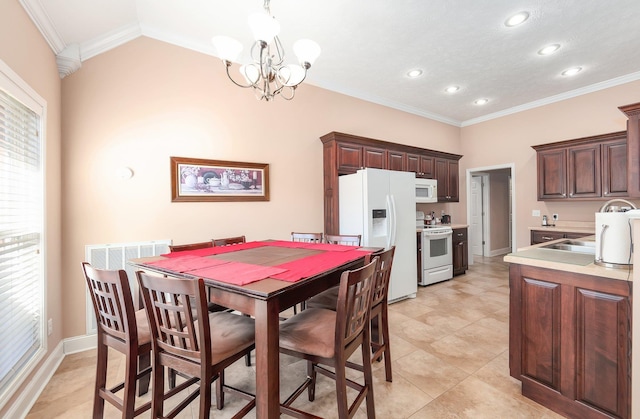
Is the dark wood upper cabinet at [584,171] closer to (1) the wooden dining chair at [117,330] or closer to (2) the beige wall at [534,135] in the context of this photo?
(2) the beige wall at [534,135]

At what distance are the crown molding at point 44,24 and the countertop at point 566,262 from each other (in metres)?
3.62

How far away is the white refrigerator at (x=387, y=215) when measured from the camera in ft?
11.1

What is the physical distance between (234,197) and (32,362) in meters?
2.02

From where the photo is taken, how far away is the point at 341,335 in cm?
130

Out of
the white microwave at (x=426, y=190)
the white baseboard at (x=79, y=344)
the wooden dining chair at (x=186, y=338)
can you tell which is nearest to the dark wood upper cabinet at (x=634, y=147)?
the white microwave at (x=426, y=190)

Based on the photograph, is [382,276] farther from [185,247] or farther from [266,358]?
[185,247]

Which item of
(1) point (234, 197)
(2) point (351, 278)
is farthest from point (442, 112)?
(2) point (351, 278)

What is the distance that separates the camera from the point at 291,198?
3.62m

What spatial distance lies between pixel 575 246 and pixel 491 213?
15.8 feet

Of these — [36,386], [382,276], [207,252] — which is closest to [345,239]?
[382,276]

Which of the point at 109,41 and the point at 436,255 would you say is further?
the point at 436,255

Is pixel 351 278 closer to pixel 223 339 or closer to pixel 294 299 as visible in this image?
pixel 294 299

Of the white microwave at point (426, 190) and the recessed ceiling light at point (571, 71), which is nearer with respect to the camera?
the recessed ceiling light at point (571, 71)

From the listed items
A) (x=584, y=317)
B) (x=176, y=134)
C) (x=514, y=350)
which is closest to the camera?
(x=584, y=317)
